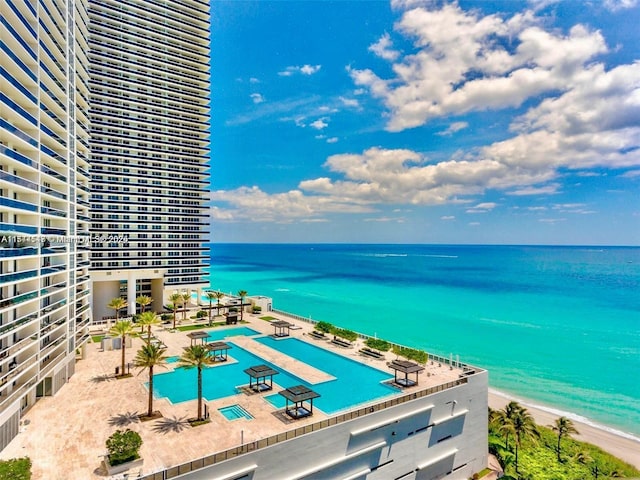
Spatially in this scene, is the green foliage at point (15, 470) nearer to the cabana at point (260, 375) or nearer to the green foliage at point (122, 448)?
the green foliage at point (122, 448)

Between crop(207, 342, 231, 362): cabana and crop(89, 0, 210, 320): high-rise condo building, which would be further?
crop(89, 0, 210, 320): high-rise condo building

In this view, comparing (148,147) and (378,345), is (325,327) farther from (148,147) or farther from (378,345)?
(148,147)

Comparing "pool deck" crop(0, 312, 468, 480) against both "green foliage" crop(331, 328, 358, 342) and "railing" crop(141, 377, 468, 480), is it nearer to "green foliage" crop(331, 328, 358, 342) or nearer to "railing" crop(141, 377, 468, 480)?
"railing" crop(141, 377, 468, 480)

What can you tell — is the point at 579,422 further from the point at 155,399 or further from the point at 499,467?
the point at 155,399

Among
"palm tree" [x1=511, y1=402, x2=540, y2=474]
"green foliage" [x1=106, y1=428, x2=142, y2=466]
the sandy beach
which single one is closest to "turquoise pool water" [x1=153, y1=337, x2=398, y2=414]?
"green foliage" [x1=106, y1=428, x2=142, y2=466]

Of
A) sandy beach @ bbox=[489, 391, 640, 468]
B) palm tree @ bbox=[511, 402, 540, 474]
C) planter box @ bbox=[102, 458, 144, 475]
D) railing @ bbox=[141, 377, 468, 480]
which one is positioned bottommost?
sandy beach @ bbox=[489, 391, 640, 468]

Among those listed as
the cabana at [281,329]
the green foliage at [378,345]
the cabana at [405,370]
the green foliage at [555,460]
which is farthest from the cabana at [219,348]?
the green foliage at [555,460]

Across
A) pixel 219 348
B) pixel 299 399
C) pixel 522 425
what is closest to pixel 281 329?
pixel 219 348
